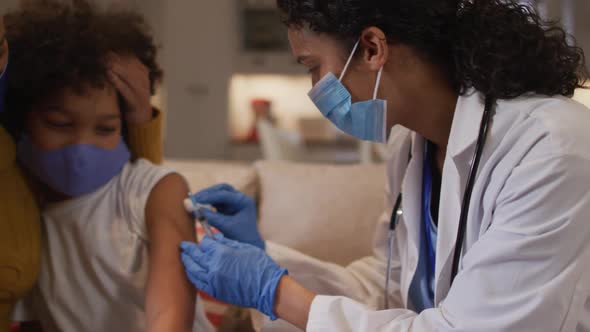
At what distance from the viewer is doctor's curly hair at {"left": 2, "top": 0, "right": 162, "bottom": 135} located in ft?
4.22

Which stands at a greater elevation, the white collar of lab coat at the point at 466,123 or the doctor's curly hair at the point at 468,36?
the doctor's curly hair at the point at 468,36

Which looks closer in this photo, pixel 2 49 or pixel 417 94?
pixel 2 49

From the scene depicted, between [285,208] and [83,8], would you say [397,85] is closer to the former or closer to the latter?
[83,8]

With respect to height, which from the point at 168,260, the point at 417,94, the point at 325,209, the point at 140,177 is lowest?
the point at 325,209

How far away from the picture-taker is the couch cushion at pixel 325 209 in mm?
2348

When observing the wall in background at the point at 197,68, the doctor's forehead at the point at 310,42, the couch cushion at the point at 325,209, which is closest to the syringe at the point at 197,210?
the doctor's forehead at the point at 310,42

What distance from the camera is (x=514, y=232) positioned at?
38.0 inches

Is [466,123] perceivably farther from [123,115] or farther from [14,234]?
[14,234]

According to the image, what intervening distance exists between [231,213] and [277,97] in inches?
189

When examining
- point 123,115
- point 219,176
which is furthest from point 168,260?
point 219,176

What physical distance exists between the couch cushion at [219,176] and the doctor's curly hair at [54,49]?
1.17 metres

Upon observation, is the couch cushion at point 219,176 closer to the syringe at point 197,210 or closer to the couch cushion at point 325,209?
the couch cushion at point 325,209

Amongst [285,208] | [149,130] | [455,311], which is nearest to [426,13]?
[455,311]

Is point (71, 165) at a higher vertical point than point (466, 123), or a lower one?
lower
